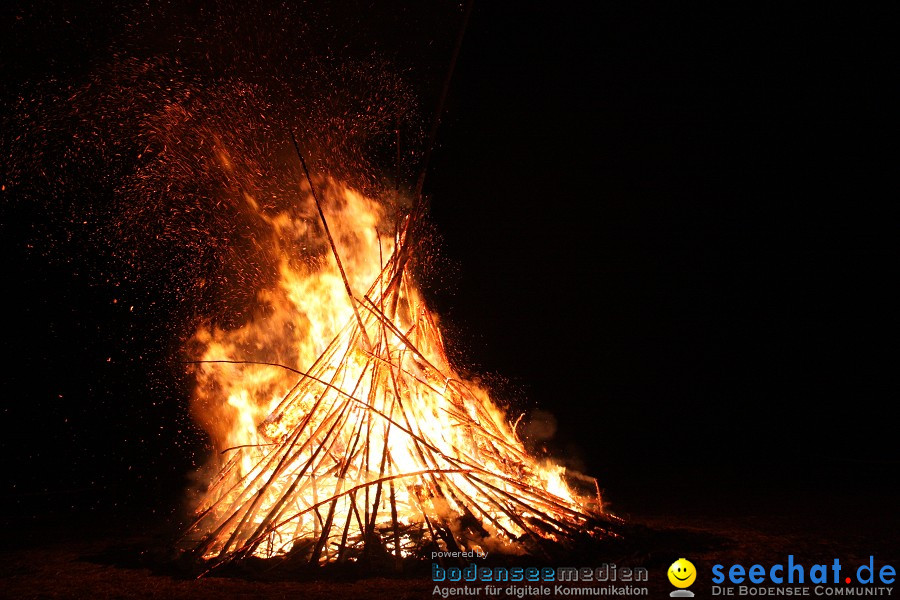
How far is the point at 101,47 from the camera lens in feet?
11.6

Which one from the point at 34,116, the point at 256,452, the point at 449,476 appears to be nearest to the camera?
the point at 449,476

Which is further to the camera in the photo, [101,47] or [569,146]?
[569,146]

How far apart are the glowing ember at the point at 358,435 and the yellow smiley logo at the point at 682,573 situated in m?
0.38

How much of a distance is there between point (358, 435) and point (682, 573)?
159 centimetres

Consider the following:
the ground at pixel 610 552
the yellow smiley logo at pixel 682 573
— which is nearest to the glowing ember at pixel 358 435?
the ground at pixel 610 552

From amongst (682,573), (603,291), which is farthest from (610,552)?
(603,291)

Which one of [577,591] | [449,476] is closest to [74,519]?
[449,476]

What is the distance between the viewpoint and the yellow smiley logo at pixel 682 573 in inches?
83.4

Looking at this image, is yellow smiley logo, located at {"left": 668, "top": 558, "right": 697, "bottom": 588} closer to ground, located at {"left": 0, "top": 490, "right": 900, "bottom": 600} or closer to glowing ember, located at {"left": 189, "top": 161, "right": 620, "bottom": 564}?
ground, located at {"left": 0, "top": 490, "right": 900, "bottom": 600}

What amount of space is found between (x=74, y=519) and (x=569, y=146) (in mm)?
5335

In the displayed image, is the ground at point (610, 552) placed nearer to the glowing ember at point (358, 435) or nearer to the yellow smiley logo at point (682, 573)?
the yellow smiley logo at point (682, 573)

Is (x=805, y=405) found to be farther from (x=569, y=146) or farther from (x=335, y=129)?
(x=335, y=129)

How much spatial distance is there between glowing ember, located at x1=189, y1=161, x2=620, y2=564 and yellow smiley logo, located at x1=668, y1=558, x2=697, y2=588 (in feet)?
1.23

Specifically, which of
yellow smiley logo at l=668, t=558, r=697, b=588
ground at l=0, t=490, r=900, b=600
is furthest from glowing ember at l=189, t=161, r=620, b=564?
yellow smiley logo at l=668, t=558, r=697, b=588
